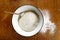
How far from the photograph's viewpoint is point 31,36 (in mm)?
765

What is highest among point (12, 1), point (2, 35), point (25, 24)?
point (12, 1)

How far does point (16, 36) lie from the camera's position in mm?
776

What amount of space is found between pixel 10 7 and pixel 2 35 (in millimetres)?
180

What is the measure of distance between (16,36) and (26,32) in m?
0.07

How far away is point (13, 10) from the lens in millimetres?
799

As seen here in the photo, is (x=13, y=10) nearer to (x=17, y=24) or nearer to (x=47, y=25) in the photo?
(x=17, y=24)

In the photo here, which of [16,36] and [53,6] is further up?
[53,6]

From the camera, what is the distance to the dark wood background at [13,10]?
2.54ft

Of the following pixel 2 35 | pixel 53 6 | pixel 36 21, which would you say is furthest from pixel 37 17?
pixel 2 35

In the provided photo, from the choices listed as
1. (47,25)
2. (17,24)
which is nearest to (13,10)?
(17,24)

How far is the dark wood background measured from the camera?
0.77 meters

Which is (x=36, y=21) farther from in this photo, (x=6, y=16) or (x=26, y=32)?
(x=6, y=16)

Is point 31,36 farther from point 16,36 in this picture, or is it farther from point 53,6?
point 53,6

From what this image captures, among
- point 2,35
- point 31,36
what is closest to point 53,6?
point 31,36
